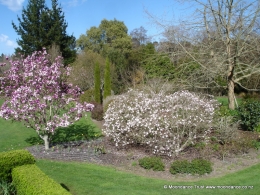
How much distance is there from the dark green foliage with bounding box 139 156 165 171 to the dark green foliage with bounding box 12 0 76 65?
1971cm

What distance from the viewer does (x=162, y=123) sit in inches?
292

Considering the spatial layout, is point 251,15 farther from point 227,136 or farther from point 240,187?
point 240,187

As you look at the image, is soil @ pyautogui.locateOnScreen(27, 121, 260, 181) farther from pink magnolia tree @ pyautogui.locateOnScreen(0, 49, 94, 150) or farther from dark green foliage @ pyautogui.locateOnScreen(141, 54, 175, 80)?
dark green foliage @ pyautogui.locateOnScreen(141, 54, 175, 80)

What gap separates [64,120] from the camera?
780cm

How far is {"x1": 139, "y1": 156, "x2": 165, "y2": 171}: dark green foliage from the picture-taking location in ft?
22.1

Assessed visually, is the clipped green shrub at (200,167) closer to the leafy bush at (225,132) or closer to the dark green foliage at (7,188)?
the leafy bush at (225,132)

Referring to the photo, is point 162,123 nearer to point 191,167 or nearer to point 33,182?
point 191,167

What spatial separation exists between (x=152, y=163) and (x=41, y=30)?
20.9 meters

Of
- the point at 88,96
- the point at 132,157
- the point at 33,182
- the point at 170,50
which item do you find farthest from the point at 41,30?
the point at 33,182

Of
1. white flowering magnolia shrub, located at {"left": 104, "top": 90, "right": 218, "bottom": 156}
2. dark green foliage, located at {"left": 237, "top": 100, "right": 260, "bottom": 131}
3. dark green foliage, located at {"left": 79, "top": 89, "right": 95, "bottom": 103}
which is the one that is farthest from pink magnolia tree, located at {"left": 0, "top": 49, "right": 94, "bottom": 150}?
dark green foliage, located at {"left": 79, "top": 89, "right": 95, "bottom": 103}

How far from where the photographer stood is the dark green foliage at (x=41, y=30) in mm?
24344

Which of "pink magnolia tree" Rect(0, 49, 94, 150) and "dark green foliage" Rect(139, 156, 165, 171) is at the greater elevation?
"pink magnolia tree" Rect(0, 49, 94, 150)

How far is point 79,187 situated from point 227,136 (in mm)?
4800

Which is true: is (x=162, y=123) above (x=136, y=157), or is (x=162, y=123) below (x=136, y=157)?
above
